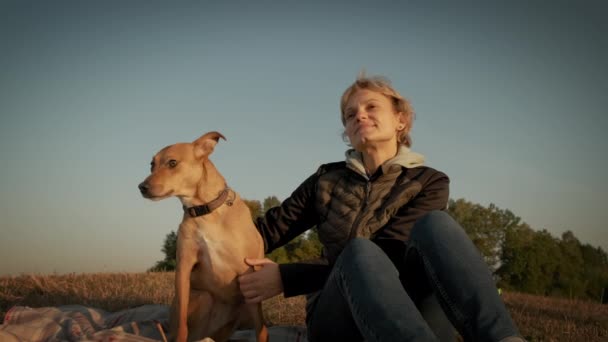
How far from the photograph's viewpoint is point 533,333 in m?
4.70

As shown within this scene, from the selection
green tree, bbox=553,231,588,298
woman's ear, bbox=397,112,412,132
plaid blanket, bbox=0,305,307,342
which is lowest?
green tree, bbox=553,231,588,298

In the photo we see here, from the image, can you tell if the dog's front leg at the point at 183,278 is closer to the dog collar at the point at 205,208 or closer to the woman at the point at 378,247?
the dog collar at the point at 205,208

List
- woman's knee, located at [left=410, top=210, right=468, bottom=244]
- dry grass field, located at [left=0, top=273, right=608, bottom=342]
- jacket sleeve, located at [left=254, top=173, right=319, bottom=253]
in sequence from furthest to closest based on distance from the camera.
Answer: dry grass field, located at [left=0, top=273, right=608, bottom=342] < jacket sleeve, located at [left=254, top=173, right=319, bottom=253] < woman's knee, located at [left=410, top=210, right=468, bottom=244]

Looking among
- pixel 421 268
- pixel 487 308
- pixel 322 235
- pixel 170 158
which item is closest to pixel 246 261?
pixel 322 235

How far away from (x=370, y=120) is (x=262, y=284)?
1.57 metres

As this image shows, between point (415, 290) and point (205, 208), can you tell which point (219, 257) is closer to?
point (205, 208)

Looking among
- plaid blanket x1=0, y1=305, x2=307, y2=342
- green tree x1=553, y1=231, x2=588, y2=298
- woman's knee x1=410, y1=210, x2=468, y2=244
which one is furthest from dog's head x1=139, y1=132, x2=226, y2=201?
green tree x1=553, y1=231, x2=588, y2=298

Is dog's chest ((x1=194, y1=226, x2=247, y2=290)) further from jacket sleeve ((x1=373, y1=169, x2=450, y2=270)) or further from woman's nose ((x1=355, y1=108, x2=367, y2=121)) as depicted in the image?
woman's nose ((x1=355, y1=108, x2=367, y2=121))

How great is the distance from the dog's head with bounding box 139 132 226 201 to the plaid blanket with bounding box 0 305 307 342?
104 cm

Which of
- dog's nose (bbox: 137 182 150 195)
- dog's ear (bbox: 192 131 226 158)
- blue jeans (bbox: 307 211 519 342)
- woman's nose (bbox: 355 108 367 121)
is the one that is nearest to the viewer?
blue jeans (bbox: 307 211 519 342)

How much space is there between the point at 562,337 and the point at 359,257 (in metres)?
3.04

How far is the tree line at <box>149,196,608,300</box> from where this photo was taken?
15.9 meters

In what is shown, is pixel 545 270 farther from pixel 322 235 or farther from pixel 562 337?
pixel 322 235

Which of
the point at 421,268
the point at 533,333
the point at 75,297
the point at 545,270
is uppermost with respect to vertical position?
the point at 421,268
